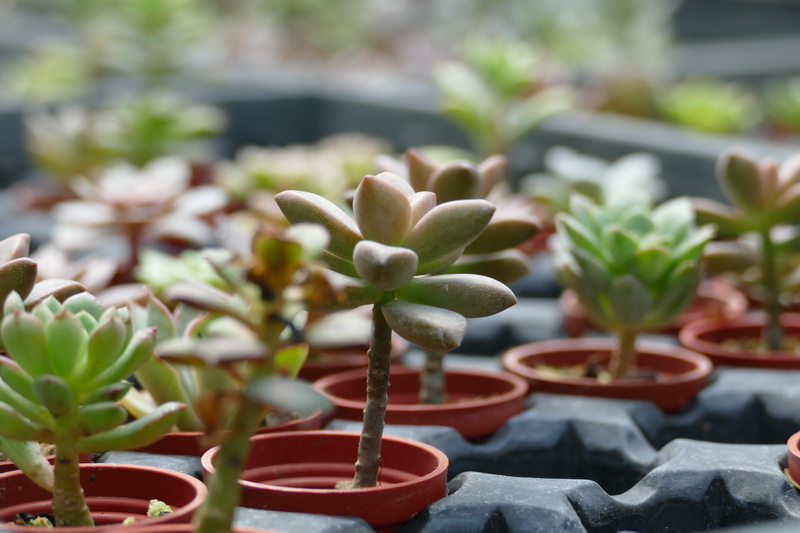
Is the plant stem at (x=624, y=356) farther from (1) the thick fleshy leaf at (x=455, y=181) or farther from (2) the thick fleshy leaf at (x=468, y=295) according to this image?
(2) the thick fleshy leaf at (x=468, y=295)

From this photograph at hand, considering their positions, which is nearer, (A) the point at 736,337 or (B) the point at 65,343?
(B) the point at 65,343

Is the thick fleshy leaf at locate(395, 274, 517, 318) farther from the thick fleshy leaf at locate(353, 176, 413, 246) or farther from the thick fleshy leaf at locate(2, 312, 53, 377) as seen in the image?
the thick fleshy leaf at locate(2, 312, 53, 377)

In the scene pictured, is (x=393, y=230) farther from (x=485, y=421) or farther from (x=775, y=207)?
(x=775, y=207)

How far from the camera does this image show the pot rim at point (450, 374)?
1138 mm

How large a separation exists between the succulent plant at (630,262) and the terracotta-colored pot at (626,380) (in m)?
0.05

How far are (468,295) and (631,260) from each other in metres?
0.46

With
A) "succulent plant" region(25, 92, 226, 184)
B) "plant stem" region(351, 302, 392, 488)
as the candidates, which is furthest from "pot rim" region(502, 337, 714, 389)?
"succulent plant" region(25, 92, 226, 184)

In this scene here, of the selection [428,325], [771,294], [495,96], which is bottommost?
[771,294]

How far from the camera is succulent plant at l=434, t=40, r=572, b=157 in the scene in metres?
1.95

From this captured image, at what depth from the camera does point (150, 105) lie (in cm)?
232

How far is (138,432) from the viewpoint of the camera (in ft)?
2.52

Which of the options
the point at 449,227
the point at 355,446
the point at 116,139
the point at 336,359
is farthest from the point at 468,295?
the point at 116,139

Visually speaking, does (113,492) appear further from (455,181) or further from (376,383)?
(455,181)

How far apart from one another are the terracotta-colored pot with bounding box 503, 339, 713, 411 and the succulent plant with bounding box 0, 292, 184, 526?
634 mm
